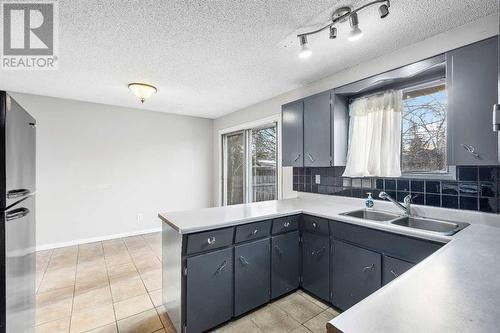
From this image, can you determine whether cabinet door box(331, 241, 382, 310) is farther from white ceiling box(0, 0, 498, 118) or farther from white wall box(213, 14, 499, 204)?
white ceiling box(0, 0, 498, 118)

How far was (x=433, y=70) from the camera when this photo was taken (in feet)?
6.24

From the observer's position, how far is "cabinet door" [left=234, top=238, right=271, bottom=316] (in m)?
1.89

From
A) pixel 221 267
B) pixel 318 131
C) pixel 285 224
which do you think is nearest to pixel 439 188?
pixel 318 131

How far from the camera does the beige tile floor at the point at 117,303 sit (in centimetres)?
187

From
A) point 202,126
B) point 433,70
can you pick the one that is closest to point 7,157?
point 433,70

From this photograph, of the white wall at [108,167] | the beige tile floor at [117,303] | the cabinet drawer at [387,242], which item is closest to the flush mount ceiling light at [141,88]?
the white wall at [108,167]

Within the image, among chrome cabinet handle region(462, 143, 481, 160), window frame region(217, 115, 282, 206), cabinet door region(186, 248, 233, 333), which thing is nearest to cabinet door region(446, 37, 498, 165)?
chrome cabinet handle region(462, 143, 481, 160)

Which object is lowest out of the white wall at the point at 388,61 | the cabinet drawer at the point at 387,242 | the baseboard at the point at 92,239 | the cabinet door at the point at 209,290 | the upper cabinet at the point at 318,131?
the baseboard at the point at 92,239

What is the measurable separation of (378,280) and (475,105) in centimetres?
137

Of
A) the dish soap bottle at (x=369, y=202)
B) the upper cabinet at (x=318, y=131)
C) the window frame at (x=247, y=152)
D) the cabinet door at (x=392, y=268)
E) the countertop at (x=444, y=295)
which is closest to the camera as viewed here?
the countertop at (x=444, y=295)

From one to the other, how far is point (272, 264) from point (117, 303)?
1530 millimetres

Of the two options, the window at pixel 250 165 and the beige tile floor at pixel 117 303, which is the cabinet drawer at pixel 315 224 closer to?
the beige tile floor at pixel 117 303

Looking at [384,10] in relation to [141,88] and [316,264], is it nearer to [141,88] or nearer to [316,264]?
[316,264]

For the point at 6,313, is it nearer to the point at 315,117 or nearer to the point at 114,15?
the point at 114,15
